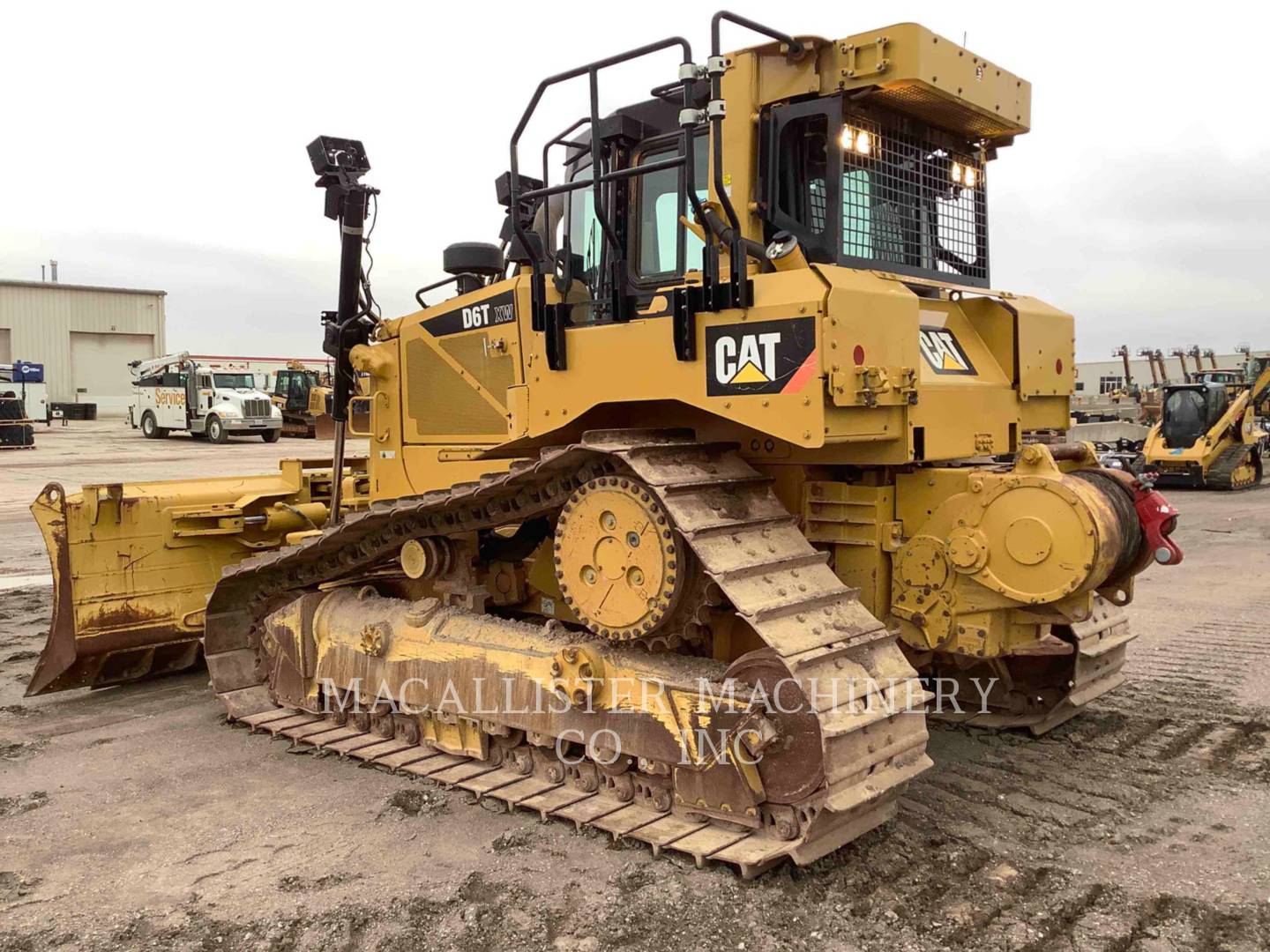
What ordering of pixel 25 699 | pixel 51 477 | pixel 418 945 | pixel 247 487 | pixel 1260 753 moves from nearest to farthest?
1. pixel 418 945
2. pixel 1260 753
3. pixel 25 699
4. pixel 247 487
5. pixel 51 477

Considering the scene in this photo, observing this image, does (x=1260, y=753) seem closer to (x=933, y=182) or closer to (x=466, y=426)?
(x=933, y=182)

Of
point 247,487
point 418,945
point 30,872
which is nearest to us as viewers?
point 418,945

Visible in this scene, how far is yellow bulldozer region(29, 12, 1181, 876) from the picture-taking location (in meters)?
4.11

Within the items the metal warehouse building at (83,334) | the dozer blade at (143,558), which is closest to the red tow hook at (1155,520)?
the dozer blade at (143,558)

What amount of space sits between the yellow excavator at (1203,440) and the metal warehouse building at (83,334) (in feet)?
139

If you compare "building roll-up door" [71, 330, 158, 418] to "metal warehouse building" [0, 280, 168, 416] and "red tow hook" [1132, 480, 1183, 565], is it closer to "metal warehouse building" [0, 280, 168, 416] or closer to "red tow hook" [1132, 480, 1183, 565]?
"metal warehouse building" [0, 280, 168, 416]

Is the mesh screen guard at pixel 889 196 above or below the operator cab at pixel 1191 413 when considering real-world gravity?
above

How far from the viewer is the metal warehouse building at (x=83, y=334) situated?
4747 cm

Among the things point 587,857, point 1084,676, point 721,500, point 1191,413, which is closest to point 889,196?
point 721,500

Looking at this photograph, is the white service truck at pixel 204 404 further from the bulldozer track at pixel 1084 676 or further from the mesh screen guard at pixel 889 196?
the bulldozer track at pixel 1084 676

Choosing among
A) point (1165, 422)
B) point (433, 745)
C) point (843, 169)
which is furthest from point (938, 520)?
point (1165, 422)

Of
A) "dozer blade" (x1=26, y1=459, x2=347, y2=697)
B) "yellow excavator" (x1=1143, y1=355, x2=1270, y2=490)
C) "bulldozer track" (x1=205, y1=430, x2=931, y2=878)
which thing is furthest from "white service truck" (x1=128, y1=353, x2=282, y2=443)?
"bulldozer track" (x1=205, y1=430, x2=931, y2=878)

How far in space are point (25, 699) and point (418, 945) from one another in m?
4.31

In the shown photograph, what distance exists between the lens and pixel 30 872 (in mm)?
4164
